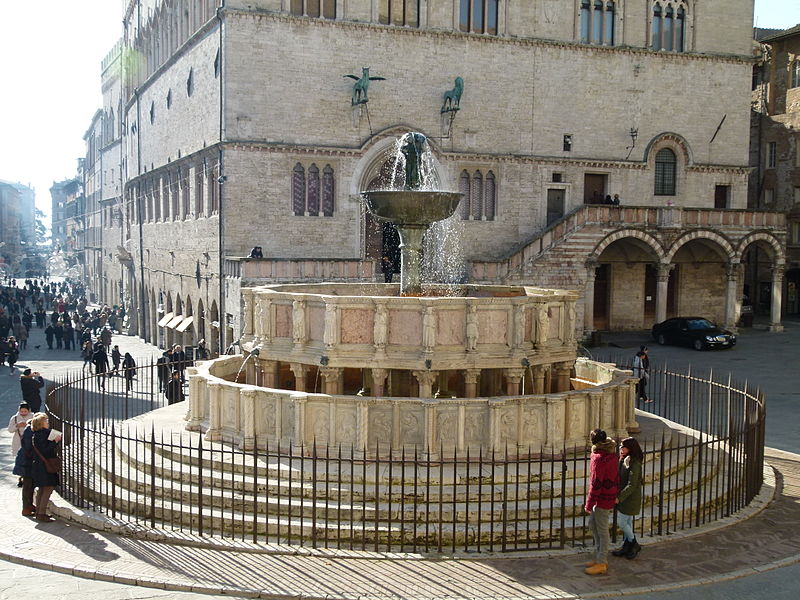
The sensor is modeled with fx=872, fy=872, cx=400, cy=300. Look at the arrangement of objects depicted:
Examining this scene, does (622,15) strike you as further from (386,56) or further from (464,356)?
(464,356)

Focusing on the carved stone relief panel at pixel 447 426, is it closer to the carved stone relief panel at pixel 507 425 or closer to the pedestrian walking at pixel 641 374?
the carved stone relief panel at pixel 507 425

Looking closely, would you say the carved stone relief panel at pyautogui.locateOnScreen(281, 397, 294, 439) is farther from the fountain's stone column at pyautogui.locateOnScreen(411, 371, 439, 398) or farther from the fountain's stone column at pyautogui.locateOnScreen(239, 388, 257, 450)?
the fountain's stone column at pyautogui.locateOnScreen(411, 371, 439, 398)

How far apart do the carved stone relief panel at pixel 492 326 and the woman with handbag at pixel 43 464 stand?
5.85m

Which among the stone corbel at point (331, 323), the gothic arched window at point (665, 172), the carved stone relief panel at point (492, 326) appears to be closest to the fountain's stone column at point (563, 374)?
the carved stone relief panel at point (492, 326)

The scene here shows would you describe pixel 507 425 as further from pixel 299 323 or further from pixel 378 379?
pixel 299 323

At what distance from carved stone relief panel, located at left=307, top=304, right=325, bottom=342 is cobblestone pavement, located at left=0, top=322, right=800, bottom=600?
3.66 meters

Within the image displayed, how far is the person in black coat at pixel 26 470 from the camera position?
11070 millimetres

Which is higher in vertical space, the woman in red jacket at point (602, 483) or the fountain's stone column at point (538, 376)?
the fountain's stone column at point (538, 376)

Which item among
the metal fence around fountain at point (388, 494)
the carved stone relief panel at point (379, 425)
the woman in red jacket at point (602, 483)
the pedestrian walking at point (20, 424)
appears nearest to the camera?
the woman in red jacket at point (602, 483)

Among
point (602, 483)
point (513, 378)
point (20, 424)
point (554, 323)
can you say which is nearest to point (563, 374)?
point (554, 323)

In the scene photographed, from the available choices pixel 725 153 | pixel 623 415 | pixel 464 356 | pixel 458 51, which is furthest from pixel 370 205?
pixel 725 153

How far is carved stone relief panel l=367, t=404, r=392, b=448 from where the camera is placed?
1140 cm

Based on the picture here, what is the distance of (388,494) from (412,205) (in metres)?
5.47

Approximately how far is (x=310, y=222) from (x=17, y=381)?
11.4 m
